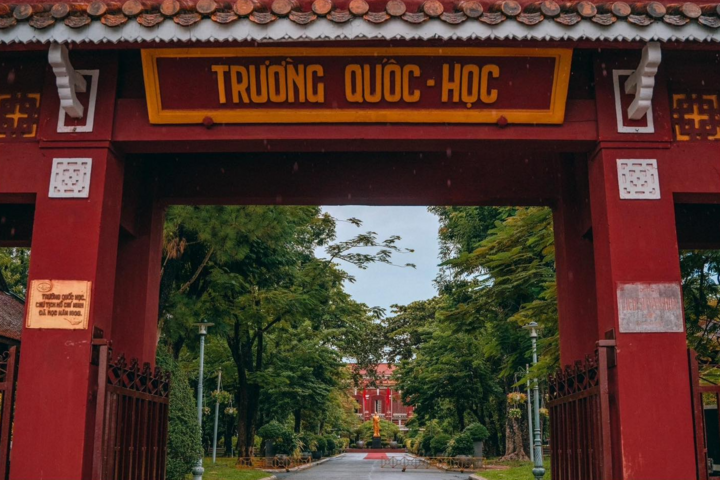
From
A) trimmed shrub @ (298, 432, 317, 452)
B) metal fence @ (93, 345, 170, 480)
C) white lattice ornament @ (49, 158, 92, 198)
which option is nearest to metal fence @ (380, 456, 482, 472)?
trimmed shrub @ (298, 432, 317, 452)

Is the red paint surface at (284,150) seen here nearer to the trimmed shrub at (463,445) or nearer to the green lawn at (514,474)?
the green lawn at (514,474)

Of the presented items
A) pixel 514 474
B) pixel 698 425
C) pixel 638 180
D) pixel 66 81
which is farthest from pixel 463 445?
pixel 66 81

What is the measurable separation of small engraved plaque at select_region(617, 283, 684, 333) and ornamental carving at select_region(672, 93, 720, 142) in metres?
1.54

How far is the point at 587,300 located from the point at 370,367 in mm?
49987

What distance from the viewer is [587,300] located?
9.27 metres

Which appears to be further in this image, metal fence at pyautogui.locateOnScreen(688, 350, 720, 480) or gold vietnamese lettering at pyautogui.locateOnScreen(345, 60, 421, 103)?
gold vietnamese lettering at pyautogui.locateOnScreen(345, 60, 421, 103)

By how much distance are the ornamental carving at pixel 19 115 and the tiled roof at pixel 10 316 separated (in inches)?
513

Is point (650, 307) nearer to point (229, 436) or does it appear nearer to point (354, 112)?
point (354, 112)

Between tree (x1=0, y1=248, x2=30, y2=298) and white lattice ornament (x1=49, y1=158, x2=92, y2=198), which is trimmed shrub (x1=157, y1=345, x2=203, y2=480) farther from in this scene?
tree (x1=0, y1=248, x2=30, y2=298)

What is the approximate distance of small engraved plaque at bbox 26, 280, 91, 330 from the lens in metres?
6.88

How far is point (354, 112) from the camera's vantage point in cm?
728

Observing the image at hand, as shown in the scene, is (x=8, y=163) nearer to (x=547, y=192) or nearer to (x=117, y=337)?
(x=117, y=337)

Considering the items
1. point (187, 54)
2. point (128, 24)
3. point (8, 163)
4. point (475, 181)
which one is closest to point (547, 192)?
point (475, 181)

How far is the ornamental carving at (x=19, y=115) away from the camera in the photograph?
7.43m
